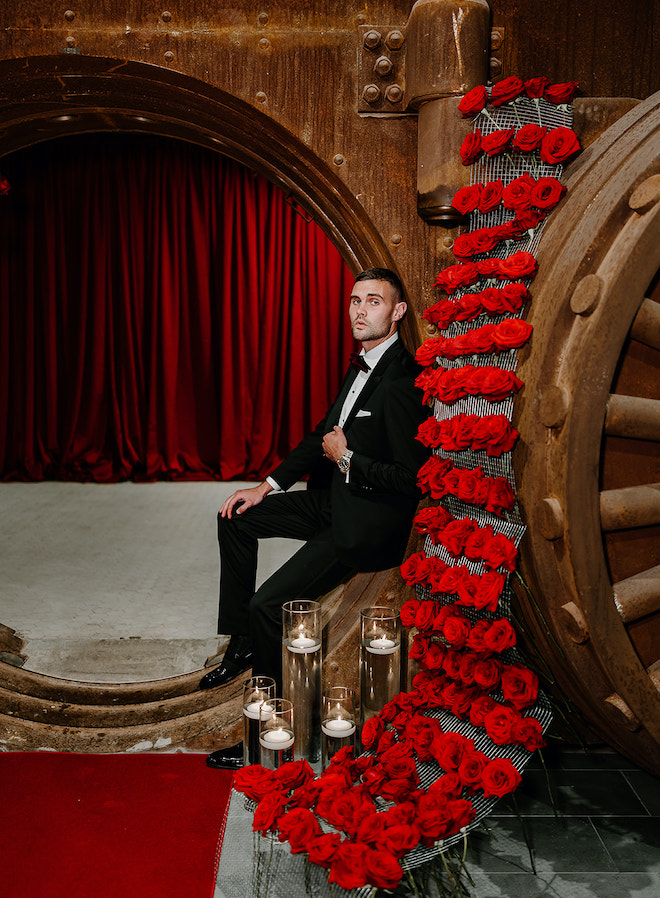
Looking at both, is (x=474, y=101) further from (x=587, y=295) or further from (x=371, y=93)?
(x=587, y=295)

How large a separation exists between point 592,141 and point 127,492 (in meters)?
5.31

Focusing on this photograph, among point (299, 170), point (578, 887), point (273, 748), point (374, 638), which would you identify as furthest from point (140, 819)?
point (299, 170)

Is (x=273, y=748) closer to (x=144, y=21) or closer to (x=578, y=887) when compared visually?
(x=578, y=887)

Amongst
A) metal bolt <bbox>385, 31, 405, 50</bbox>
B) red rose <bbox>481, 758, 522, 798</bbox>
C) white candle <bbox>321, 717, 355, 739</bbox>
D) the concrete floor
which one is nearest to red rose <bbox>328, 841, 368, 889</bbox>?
red rose <bbox>481, 758, 522, 798</bbox>

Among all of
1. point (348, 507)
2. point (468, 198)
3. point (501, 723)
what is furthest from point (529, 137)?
point (501, 723)

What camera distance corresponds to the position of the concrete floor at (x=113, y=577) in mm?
3127

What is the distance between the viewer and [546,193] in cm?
174

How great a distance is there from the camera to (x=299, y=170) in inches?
85.9

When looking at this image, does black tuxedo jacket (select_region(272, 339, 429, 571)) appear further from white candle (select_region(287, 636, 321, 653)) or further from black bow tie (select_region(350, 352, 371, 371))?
white candle (select_region(287, 636, 321, 653))

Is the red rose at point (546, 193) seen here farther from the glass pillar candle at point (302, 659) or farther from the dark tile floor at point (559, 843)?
the dark tile floor at point (559, 843)

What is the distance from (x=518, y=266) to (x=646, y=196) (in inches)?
12.6

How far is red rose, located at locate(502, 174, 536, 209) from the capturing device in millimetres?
1766

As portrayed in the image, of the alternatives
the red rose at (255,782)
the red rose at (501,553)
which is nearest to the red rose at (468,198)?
the red rose at (501,553)

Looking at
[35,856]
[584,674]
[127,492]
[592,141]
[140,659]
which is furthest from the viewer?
[127,492]
